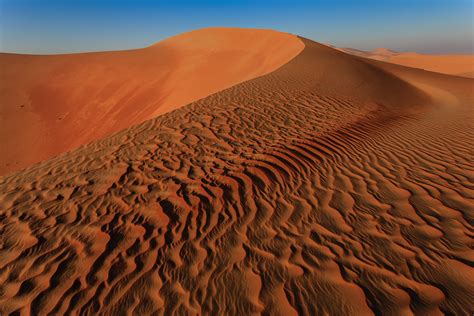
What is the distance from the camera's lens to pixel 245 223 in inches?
148

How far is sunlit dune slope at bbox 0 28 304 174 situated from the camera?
15.5 m

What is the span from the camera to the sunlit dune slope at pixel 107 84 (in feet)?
50.9

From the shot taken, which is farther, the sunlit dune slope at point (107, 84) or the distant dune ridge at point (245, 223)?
the sunlit dune slope at point (107, 84)

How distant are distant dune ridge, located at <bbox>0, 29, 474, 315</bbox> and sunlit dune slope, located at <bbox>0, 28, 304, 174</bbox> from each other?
10045 mm

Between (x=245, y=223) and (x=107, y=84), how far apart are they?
71.6 feet

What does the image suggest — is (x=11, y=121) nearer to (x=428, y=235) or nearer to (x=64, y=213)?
(x=64, y=213)

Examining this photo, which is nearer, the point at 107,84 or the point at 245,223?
the point at 245,223

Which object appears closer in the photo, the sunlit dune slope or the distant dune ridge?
the distant dune ridge

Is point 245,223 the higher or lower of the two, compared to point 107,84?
lower

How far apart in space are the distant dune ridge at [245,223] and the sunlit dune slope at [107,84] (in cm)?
1004

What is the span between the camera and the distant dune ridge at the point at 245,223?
2.74 meters

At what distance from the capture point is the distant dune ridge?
9.00ft

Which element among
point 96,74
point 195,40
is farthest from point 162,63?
point 195,40

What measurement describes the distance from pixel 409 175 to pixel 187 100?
13070 millimetres
